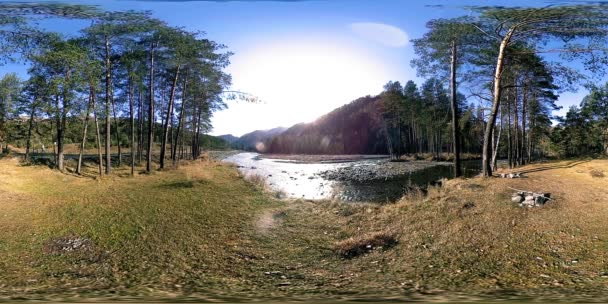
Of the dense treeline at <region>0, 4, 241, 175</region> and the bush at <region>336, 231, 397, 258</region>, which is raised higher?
the dense treeline at <region>0, 4, 241, 175</region>

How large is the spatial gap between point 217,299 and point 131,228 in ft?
14.1

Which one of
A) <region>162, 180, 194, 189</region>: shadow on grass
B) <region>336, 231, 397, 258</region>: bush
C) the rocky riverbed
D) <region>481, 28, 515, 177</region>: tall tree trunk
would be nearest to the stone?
<region>481, 28, 515, 177</region>: tall tree trunk

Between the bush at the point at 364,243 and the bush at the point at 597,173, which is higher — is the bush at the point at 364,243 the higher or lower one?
the lower one

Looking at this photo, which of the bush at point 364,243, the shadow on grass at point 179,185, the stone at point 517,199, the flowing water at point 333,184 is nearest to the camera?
the bush at point 364,243

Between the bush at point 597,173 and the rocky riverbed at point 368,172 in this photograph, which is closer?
the bush at point 597,173

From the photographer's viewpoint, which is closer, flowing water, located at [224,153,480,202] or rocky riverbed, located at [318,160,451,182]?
flowing water, located at [224,153,480,202]

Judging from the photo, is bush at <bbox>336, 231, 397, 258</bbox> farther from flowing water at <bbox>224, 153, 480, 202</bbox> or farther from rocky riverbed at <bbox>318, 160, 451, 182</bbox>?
rocky riverbed at <bbox>318, 160, 451, 182</bbox>

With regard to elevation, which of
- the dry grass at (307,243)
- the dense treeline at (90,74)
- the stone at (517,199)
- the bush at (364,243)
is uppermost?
the dense treeline at (90,74)

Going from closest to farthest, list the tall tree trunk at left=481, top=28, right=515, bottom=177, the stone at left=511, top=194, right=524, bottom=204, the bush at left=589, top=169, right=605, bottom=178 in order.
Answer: the tall tree trunk at left=481, top=28, right=515, bottom=177 → the stone at left=511, top=194, right=524, bottom=204 → the bush at left=589, top=169, right=605, bottom=178

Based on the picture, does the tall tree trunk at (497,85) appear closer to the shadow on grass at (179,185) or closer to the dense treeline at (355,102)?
the dense treeline at (355,102)

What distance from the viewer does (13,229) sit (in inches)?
230

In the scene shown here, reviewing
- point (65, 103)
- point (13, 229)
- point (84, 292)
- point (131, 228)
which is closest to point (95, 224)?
point (131, 228)

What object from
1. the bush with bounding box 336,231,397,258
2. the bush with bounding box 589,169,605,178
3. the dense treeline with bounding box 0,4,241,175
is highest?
the dense treeline with bounding box 0,4,241,175

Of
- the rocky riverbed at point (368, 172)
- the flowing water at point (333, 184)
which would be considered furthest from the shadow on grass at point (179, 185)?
the rocky riverbed at point (368, 172)
